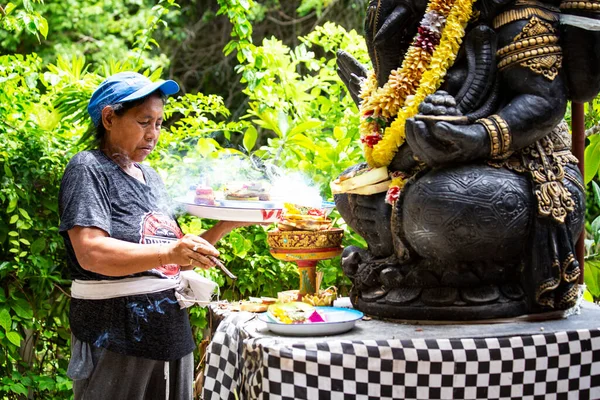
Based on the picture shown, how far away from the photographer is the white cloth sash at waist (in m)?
2.45

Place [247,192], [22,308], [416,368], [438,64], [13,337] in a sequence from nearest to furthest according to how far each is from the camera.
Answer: [416,368] < [438,64] < [247,192] < [13,337] < [22,308]

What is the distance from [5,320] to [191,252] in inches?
56.0

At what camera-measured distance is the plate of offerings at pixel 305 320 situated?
6.92 ft

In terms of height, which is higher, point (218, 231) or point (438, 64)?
point (438, 64)

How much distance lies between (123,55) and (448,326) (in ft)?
22.3

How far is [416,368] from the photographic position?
2.00 meters

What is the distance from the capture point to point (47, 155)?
3.44 m

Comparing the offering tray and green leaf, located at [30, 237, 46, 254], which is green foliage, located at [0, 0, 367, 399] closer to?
green leaf, located at [30, 237, 46, 254]

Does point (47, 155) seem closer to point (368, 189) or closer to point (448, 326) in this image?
point (368, 189)

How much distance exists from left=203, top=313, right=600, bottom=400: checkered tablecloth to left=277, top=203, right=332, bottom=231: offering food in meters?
0.48

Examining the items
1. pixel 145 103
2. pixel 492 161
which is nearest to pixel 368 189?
pixel 492 161

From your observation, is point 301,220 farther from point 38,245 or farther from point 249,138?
point 38,245

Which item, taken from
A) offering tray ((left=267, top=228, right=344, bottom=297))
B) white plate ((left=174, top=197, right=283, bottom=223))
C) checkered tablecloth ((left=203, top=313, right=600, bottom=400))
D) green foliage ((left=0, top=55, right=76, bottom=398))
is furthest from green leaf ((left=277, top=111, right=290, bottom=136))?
checkered tablecloth ((left=203, top=313, right=600, bottom=400))

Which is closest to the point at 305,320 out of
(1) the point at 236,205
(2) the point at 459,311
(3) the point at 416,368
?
(3) the point at 416,368
